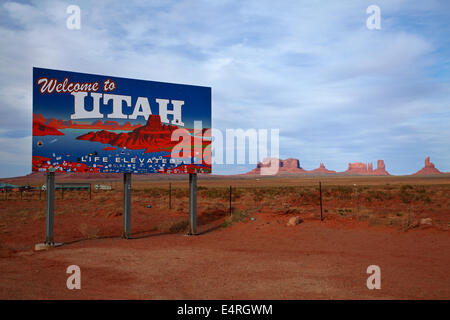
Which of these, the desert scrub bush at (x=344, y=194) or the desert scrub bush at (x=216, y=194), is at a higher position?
the desert scrub bush at (x=344, y=194)

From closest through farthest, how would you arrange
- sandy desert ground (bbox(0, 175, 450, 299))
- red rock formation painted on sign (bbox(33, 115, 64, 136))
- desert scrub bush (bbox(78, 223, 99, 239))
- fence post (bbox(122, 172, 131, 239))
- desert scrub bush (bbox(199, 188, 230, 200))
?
sandy desert ground (bbox(0, 175, 450, 299)) → red rock formation painted on sign (bbox(33, 115, 64, 136)) → fence post (bbox(122, 172, 131, 239)) → desert scrub bush (bbox(78, 223, 99, 239)) → desert scrub bush (bbox(199, 188, 230, 200))

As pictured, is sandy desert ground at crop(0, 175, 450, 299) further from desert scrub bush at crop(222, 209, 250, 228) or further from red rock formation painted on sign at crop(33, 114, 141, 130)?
red rock formation painted on sign at crop(33, 114, 141, 130)

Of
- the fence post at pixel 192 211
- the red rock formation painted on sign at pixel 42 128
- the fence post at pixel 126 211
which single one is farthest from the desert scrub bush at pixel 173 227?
the red rock formation painted on sign at pixel 42 128

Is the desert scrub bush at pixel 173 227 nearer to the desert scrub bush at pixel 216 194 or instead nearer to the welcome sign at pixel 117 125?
the welcome sign at pixel 117 125

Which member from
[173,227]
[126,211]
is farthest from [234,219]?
[126,211]

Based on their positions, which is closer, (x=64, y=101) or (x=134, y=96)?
(x=64, y=101)

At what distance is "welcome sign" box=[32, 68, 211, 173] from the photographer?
14328 millimetres

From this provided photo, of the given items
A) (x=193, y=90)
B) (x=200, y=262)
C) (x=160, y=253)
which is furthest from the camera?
(x=193, y=90)

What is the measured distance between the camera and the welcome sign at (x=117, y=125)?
14.3 m

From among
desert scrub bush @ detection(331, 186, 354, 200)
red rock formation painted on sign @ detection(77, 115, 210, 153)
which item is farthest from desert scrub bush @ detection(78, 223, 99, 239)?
desert scrub bush @ detection(331, 186, 354, 200)

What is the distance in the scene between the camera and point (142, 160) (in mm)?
16172
